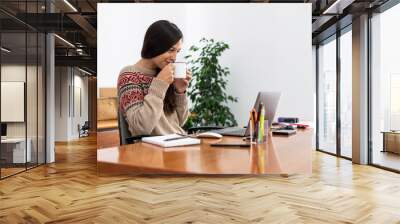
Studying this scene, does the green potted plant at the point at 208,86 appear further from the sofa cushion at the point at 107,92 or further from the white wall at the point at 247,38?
the sofa cushion at the point at 107,92

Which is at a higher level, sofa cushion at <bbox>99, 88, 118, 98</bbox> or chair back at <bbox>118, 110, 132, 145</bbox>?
sofa cushion at <bbox>99, 88, 118, 98</bbox>

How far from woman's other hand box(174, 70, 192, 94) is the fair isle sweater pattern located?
0.26 feet

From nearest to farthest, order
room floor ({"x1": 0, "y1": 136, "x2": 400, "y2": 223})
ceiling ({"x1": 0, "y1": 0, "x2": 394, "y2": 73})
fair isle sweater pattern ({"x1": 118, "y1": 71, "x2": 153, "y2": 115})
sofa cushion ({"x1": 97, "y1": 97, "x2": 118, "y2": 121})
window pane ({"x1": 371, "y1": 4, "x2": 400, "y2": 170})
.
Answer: fair isle sweater pattern ({"x1": 118, "y1": 71, "x2": 153, "y2": 115})
sofa cushion ({"x1": 97, "y1": 97, "x2": 118, "y2": 121})
ceiling ({"x1": 0, "y1": 0, "x2": 394, "y2": 73})
room floor ({"x1": 0, "y1": 136, "x2": 400, "y2": 223})
window pane ({"x1": 371, "y1": 4, "x2": 400, "y2": 170})

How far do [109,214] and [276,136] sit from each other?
1991 millimetres

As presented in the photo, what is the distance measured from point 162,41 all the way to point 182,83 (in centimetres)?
13

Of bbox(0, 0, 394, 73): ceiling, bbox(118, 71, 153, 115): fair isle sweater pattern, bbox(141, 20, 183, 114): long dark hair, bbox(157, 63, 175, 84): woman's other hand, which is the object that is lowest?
bbox(118, 71, 153, 115): fair isle sweater pattern

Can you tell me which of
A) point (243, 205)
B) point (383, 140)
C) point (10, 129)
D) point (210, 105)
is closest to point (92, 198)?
point (243, 205)

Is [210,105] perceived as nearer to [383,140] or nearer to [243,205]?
[243,205]

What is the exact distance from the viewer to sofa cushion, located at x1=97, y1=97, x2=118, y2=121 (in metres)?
1.31

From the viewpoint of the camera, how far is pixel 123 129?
1294 millimetres

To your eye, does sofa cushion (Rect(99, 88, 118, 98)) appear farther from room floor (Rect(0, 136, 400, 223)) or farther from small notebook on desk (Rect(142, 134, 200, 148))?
room floor (Rect(0, 136, 400, 223))

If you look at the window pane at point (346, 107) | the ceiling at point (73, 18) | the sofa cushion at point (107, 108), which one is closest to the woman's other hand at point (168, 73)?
the sofa cushion at point (107, 108)

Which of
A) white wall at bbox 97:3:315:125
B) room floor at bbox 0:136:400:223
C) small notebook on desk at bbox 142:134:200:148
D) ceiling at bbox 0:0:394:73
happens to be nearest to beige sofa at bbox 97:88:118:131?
white wall at bbox 97:3:315:125

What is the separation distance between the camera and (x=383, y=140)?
5.12 metres
